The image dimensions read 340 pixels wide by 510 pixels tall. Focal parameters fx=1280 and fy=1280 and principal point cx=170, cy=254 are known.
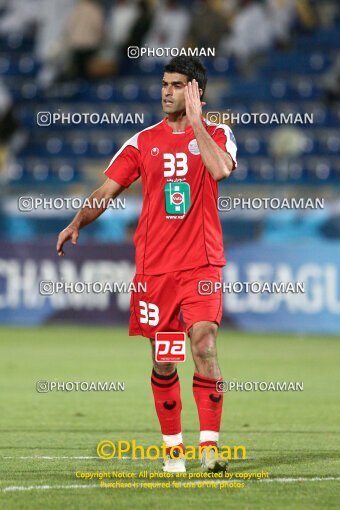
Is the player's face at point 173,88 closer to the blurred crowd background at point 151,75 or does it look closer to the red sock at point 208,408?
the red sock at point 208,408

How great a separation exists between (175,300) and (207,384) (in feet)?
1.67

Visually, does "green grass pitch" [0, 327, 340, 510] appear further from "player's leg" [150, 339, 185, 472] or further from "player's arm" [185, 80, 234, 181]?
"player's arm" [185, 80, 234, 181]

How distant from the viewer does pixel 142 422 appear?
9805 mm

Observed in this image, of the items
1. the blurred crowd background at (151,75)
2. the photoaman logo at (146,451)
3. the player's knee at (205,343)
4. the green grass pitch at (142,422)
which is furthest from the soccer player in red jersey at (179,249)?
the blurred crowd background at (151,75)

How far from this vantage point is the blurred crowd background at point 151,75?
70.9 ft

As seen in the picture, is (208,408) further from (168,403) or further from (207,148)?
(207,148)

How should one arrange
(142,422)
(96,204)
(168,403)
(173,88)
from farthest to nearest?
1. (142,422)
2. (96,204)
3. (168,403)
4. (173,88)

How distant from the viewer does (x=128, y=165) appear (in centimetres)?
745

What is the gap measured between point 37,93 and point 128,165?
55.3ft

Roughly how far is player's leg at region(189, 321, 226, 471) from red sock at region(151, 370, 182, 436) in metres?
0.22

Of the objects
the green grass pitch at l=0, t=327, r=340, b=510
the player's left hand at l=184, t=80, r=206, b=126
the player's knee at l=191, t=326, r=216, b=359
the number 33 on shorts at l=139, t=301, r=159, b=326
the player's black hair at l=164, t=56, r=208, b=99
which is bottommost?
the green grass pitch at l=0, t=327, r=340, b=510

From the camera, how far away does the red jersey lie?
720 centimetres

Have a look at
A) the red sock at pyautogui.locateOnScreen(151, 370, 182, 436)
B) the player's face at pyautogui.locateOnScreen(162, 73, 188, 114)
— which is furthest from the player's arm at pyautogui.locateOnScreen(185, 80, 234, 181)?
the red sock at pyautogui.locateOnScreen(151, 370, 182, 436)

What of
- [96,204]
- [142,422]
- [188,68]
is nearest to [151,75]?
[142,422]
